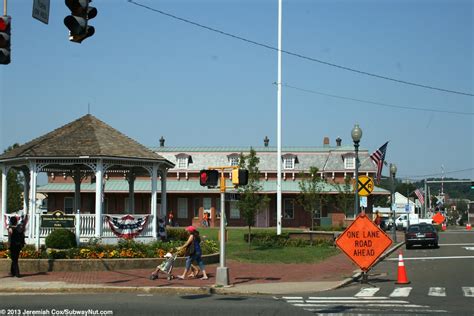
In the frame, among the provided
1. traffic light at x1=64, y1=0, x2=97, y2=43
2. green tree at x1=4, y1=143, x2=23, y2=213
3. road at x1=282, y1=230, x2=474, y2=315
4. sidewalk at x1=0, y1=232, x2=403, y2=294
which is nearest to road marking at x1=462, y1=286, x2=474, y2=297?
road at x1=282, y1=230, x2=474, y2=315

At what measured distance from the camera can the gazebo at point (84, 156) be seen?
24812mm

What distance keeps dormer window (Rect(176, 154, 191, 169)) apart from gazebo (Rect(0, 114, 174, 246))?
33.4 m

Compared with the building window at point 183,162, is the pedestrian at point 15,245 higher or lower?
lower

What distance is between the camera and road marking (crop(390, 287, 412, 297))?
1568 cm

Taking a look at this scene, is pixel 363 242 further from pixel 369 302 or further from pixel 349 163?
pixel 349 163

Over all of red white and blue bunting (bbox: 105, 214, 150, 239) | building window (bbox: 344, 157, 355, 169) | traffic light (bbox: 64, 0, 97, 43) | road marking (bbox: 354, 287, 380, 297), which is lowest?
road marking (bbox: 354, 287, 380, 297)

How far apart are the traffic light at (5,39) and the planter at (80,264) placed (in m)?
10.2

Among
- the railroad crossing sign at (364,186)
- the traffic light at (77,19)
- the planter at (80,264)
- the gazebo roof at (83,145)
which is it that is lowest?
the planter at (80,264)

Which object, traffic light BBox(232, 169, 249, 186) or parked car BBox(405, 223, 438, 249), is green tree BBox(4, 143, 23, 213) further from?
traffic light BBox(232, 169, 249, 186)

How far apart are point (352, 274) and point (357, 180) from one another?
12.9 feet

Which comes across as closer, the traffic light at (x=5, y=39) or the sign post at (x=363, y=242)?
the traffic light at (x=5, y=39)

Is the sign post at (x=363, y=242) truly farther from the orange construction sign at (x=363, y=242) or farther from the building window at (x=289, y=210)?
the building window at (x=289, y=210)

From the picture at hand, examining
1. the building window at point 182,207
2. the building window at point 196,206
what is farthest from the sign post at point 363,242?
the building window at point 182,207

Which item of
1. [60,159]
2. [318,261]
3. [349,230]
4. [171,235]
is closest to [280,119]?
[171,235]
